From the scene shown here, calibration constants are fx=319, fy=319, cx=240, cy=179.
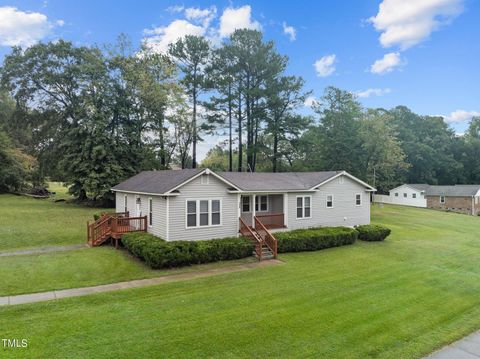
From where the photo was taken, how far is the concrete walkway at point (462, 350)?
22.9 feet

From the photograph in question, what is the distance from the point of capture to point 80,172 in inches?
1161

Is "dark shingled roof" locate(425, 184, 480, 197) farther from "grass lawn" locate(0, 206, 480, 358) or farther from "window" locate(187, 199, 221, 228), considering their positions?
"window" locate(187, 199, 221, 228)

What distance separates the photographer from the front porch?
751 inches

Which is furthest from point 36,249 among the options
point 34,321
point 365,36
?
point 365,36

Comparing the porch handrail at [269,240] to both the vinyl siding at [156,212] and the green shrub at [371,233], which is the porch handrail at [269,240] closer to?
the vinyl siding at [156,212]

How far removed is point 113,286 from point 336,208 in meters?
15.1

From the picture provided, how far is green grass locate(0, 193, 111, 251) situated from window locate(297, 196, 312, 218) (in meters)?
12.5

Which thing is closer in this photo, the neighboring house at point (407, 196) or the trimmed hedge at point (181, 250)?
the trimmed hedge at point (181, 250)

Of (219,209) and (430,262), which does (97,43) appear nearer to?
(219,209)

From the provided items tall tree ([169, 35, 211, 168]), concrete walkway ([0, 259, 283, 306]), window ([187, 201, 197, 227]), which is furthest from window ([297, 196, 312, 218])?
tall tree ([169, 35, 211, 168])

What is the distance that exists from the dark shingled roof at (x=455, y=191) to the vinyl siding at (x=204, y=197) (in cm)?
4324

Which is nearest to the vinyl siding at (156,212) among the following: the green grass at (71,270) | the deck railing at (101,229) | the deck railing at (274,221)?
the green grass at (71,270)

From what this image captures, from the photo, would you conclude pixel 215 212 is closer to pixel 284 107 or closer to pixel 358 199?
pixel 358 199

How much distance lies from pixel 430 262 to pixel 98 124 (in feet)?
92.1
